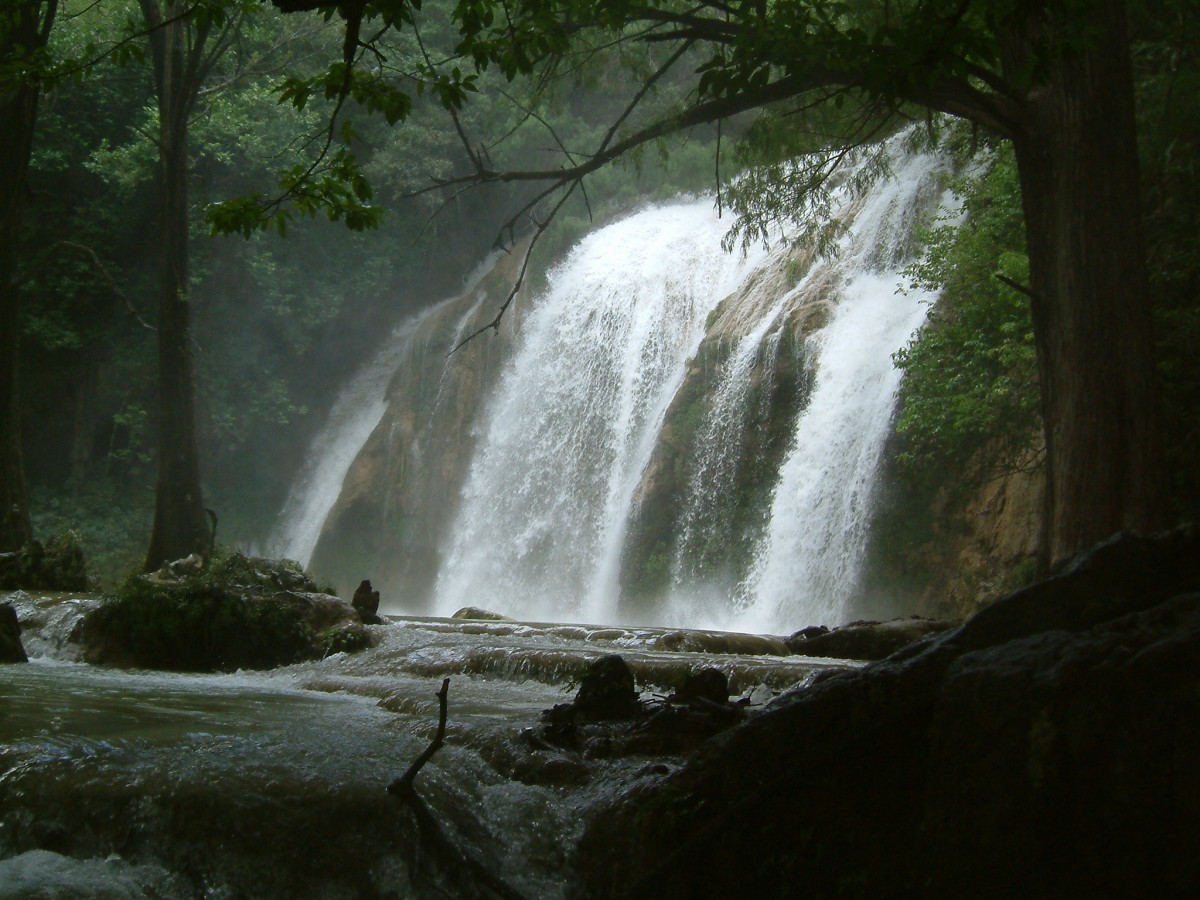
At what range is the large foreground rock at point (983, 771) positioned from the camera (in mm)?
2582

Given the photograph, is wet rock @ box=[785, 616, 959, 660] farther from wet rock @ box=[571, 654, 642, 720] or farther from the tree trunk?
the tree trunk

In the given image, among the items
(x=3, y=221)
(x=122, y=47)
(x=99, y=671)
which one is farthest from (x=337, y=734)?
(x=3, y=221)

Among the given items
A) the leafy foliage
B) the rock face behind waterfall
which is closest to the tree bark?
the leafy foliage

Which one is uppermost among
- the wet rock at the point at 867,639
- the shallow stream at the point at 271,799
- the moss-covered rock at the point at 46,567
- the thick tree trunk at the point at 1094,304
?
the thick tree trunk at the point at 1094,304

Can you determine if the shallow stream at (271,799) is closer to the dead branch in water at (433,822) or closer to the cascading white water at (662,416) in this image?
the dead branch in water at (433,822)

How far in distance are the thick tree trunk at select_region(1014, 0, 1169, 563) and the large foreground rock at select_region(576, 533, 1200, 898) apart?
3045mm

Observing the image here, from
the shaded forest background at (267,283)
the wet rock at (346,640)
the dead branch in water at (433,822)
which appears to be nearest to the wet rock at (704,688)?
the dead branch in water at (433,822)

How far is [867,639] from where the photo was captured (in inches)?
383

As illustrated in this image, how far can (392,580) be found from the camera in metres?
25.7

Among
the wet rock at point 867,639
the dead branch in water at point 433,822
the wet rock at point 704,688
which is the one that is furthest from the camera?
the wet rock at point 867,639

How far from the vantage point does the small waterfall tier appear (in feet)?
52.9

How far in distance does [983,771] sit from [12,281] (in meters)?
14.5

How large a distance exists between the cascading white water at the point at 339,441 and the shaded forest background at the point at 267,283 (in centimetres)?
45

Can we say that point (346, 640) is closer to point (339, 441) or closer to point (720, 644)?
point (720, 644)
